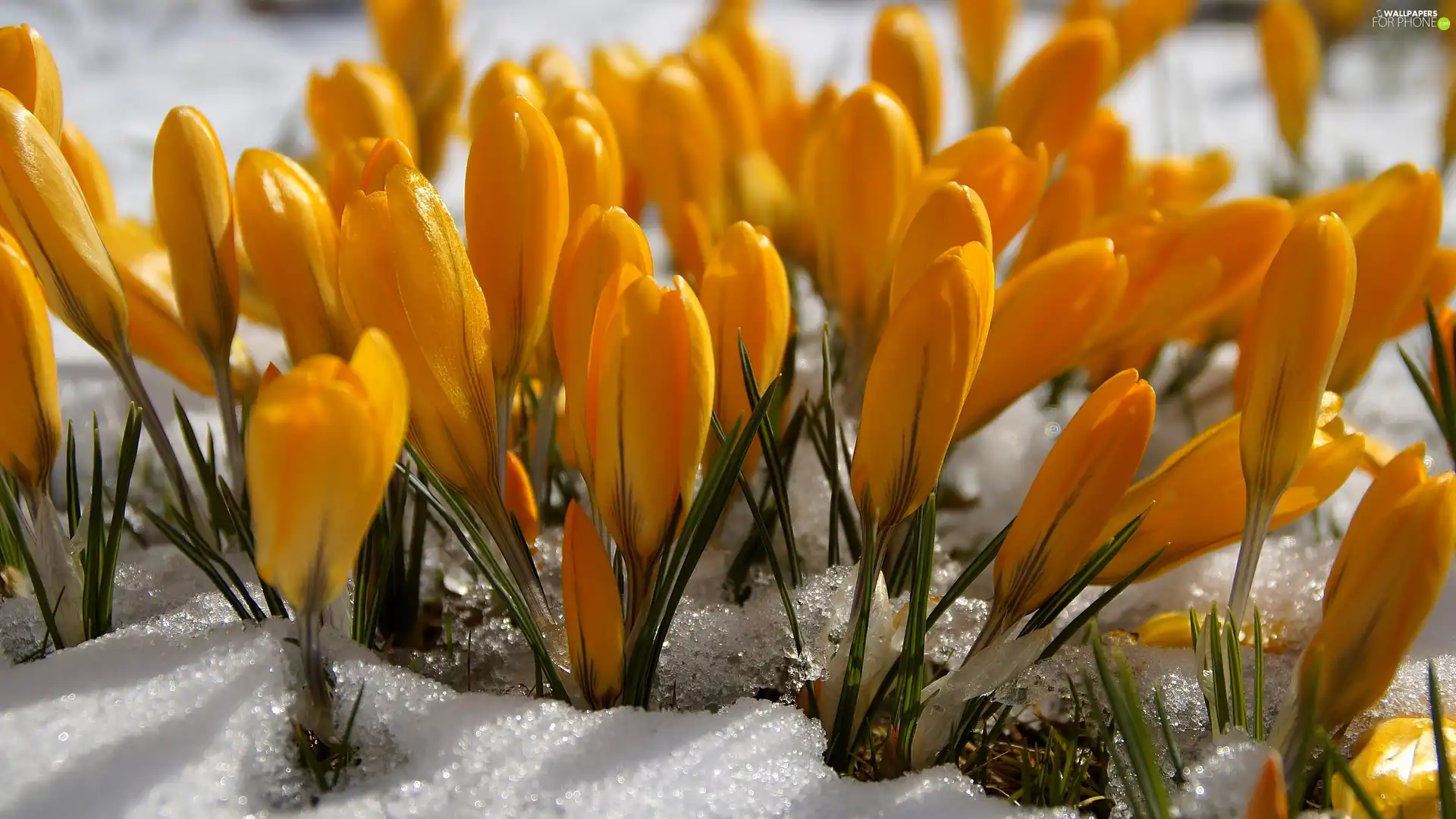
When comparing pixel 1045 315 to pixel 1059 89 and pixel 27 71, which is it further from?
pixel 27 71

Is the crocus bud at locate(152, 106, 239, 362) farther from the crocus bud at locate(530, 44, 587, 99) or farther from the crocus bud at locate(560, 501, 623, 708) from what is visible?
the crocus bud at locate(530, 44, 587, 99)

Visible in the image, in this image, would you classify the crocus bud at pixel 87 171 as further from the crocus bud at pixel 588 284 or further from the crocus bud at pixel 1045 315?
the crocus bud at pixel 1045 315

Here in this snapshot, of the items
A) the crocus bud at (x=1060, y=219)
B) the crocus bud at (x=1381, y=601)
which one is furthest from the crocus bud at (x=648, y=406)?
the crocus bud at (x=1060, y=219)

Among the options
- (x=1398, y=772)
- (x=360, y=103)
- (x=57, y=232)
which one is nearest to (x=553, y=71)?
(x=360, y=103)

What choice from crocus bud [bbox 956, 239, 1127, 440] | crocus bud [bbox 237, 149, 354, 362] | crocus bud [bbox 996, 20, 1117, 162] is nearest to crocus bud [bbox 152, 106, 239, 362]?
crocus bud [bbox 237, 149, 354, 362]

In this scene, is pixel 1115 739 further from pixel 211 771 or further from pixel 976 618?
pixel 211 771
